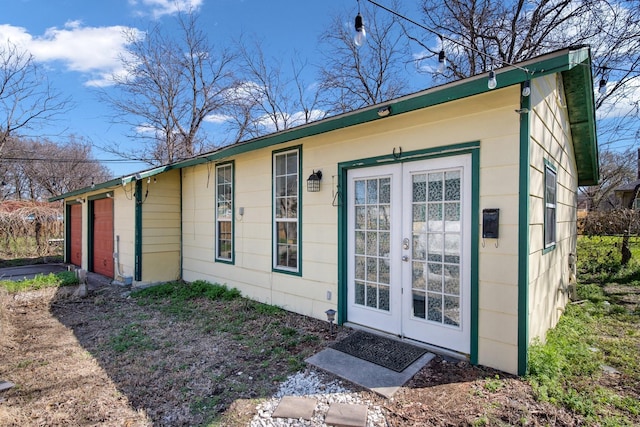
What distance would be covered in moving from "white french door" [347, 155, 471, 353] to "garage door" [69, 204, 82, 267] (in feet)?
31.7

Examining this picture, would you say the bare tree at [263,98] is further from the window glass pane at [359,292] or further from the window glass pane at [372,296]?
the window glass pane at [372,296]

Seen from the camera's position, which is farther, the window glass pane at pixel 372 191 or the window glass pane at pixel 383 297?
the window glass pane at pixel 372 191

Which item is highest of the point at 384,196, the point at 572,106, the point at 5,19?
the point at 5,19

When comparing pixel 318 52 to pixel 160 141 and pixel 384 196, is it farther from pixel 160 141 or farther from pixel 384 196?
pixel 384 196

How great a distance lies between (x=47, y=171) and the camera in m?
21.7

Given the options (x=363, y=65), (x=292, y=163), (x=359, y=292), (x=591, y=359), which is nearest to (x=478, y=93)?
(x=359, y=292)

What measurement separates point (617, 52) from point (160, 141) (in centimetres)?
1747

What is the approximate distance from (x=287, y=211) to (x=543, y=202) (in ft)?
11.0

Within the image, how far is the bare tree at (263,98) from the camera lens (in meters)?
15.8

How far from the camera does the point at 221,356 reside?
3643 millimetres

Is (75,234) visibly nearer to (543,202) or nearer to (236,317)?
(236,317)

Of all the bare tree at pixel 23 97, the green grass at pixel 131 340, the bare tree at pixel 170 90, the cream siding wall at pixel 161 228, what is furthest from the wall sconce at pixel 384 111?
the bare tree at pixel 23 97

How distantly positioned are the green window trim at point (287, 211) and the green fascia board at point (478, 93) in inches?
13.3

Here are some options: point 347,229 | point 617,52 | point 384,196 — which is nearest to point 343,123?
point 384,196
